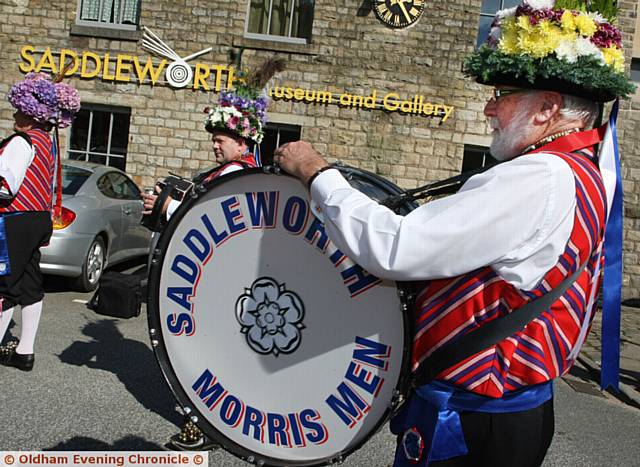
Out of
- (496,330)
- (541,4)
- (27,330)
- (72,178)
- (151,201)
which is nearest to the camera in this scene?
(496,330)

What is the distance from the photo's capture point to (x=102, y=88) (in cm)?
1228

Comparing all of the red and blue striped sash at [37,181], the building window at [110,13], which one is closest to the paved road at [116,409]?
the red and blue striped sash at [37,181]

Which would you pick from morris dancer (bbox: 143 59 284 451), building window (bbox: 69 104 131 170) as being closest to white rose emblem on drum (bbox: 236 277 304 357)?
morris dancer (bbox: 143 59 284 451)

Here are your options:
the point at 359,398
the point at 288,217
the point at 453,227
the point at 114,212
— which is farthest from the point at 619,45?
the point at 114,212

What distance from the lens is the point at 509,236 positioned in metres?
1.46

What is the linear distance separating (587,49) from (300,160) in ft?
2.45

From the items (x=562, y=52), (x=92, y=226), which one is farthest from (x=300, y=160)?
(x=92, y=226)

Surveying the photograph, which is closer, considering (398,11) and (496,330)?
(496,330)

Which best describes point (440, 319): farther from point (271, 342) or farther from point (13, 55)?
point (13, 55)

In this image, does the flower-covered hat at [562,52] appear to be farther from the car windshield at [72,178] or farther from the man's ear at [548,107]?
the car windshield at [72,178]

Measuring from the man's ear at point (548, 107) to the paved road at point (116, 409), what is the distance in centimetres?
246

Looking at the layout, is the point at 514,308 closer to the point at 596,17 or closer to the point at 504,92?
the point at 504,92

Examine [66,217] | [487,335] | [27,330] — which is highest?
[487,335]

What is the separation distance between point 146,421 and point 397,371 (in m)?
2.63
